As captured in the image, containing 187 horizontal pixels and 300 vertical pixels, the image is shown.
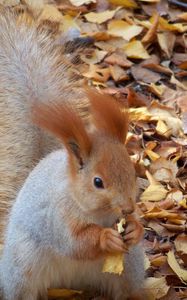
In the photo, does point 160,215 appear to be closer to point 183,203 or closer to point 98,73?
point 183,203

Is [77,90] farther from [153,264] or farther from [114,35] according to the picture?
[114,35]

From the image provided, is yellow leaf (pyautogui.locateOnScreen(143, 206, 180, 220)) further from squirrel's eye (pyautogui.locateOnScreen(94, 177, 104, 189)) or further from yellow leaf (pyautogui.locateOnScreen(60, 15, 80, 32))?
yellow leaf (pyautogui.locateOnScreen(60, 15, 80, 32))

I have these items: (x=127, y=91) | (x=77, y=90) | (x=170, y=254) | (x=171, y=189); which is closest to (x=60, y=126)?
(x=77, y=90)

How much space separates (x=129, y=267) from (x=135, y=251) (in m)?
0.04

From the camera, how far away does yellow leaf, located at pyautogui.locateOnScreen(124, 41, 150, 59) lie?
3.31m

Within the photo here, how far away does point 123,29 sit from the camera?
3.43m

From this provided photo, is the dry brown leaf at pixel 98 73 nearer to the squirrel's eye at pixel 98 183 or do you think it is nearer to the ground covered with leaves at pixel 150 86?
the ground covered with leaves at pixel 150 86

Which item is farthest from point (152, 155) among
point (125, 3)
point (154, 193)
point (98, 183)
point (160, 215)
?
point (98, 183)

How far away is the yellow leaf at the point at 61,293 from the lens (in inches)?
90.0

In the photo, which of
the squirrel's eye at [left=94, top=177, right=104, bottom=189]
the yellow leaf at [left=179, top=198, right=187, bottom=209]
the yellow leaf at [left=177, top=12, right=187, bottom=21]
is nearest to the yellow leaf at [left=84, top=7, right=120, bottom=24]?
the yellow leaf at [left=177, top=12, right=187, bottom=21]

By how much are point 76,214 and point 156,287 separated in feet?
1.60

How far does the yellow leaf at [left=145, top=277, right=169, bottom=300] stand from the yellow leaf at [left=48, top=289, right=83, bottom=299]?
19 cm

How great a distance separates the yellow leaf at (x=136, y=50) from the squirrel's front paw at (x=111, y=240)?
145 cm

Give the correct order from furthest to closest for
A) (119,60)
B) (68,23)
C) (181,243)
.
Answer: (68,23) < (119,60) < (181,243)
